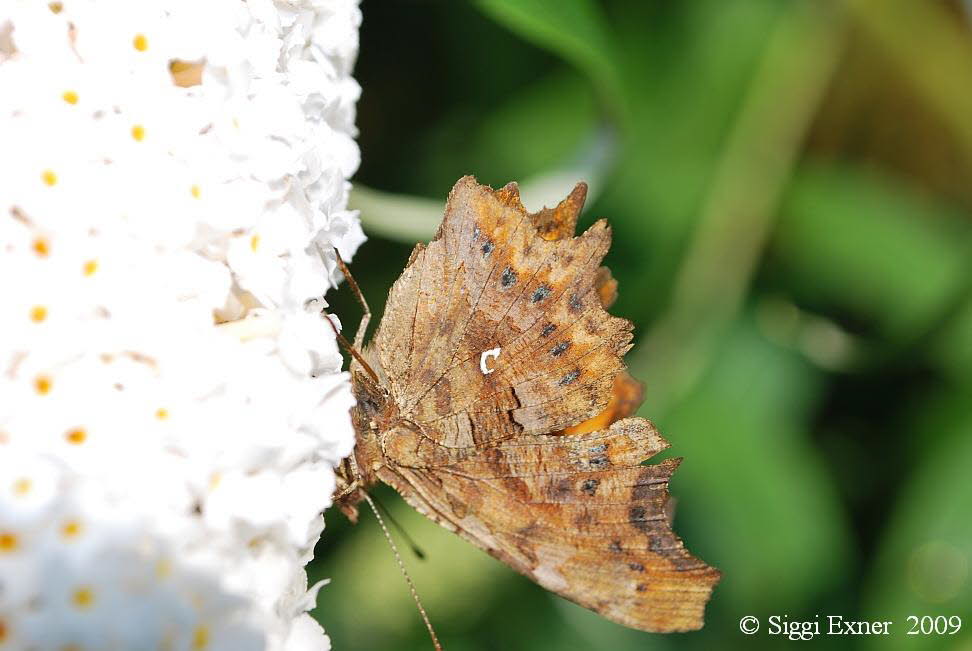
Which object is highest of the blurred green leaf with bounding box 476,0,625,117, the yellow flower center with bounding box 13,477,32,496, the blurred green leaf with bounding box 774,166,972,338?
the blurred green leaf with bounding box 774,166,972,338

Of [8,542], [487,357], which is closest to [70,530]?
[8,542]

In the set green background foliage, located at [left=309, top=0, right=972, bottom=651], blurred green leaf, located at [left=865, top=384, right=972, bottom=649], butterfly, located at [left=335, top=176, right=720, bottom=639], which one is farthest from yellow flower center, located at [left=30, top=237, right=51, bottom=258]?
blurred green leaf, located at [left=865, top=384, right=972, bottom=649]

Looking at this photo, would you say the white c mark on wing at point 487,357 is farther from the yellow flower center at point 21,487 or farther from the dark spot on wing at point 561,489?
the yellow flower center at point 21,487

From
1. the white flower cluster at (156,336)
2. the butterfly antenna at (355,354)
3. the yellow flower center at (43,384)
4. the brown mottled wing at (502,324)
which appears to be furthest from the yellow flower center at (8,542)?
the brown mottled wing at (502,324)

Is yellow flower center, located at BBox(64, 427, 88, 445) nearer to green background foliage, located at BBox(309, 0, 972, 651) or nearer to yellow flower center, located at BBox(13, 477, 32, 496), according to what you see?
yellow flower center, located at BBox(13, 477, 32, 496)

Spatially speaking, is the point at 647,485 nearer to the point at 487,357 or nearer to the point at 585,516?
the point at 585,516

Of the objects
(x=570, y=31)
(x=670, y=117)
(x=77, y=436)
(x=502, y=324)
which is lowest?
(x=77, y=436)
